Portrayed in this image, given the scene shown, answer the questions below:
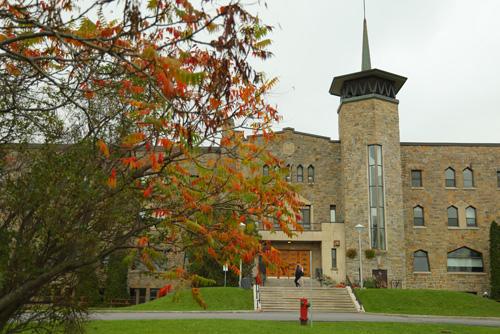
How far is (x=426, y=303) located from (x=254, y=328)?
13.7m

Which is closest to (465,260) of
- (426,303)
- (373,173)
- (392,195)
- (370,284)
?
(392,195)

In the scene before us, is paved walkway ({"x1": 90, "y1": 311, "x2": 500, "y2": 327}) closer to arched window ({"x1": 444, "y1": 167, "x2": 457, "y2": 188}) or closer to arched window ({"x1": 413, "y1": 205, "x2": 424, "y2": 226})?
arched window ({"x1": 413, "y1": 205, "x2": 424, "y2": 226})

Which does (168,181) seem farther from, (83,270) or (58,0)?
(58,0)

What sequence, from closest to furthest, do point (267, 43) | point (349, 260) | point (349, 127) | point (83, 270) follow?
point (267, 43) → point (83, 270) → point (349, 260) → point (349, 127)

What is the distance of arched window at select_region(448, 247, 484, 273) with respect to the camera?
35875 millimetres

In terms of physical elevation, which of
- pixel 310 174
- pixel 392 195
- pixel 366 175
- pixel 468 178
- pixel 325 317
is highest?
pixel 310 174

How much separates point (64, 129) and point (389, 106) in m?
30.7

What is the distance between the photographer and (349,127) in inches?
1406

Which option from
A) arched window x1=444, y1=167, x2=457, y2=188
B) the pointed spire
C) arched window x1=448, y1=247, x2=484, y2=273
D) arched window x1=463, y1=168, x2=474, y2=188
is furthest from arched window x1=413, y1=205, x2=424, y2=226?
the pointed spire

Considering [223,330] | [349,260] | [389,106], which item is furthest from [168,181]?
[389,106]

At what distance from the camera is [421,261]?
35906 mm

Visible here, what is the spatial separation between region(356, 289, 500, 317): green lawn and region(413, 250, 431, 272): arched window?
7.52 metres

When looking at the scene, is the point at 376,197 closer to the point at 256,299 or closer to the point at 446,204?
the point at 446,204

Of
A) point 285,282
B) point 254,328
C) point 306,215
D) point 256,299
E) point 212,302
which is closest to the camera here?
point 254,328
